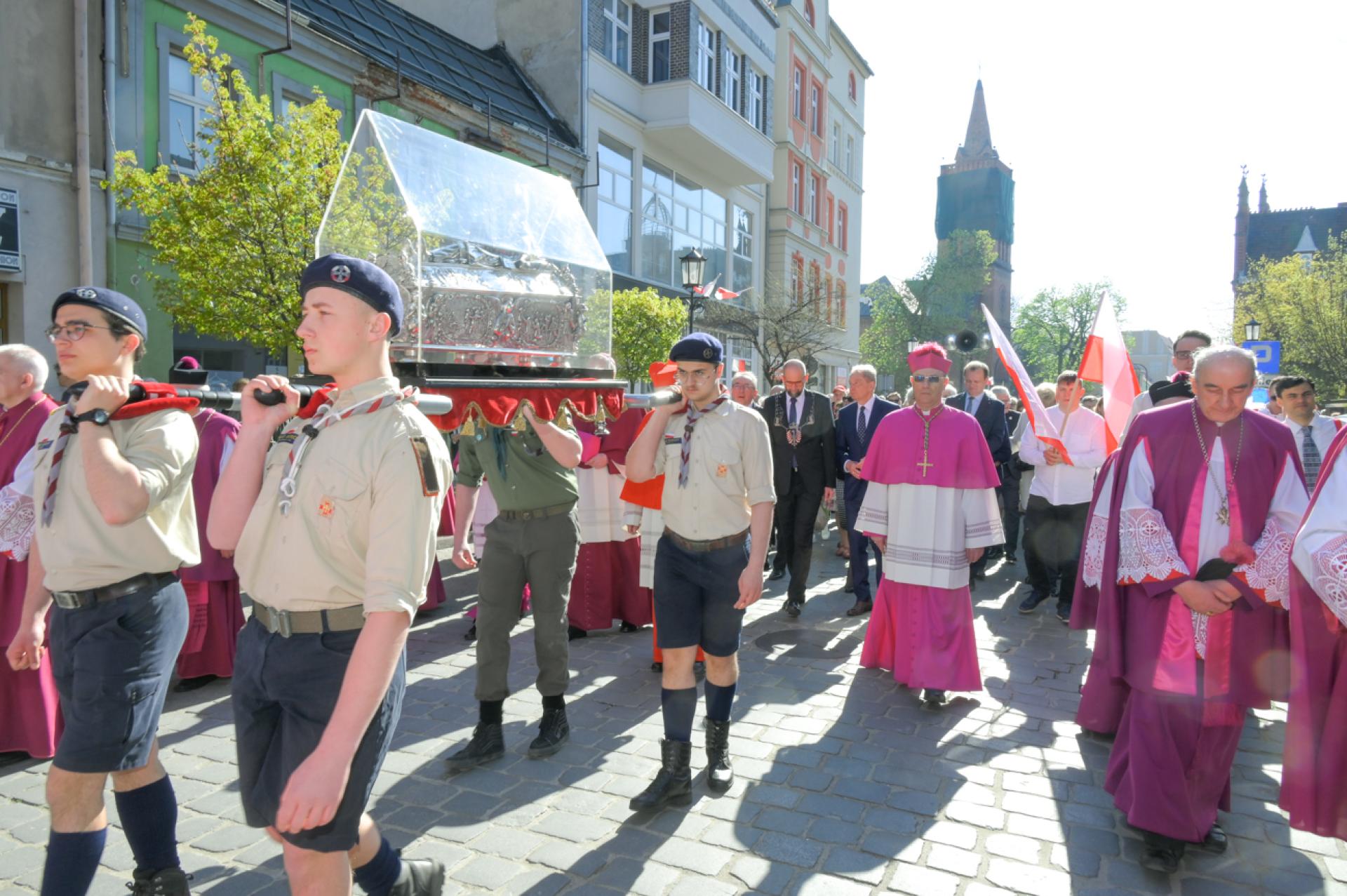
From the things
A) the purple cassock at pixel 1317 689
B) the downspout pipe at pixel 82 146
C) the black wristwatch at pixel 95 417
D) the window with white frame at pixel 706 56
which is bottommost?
the purple cassock at pixel 1317 689

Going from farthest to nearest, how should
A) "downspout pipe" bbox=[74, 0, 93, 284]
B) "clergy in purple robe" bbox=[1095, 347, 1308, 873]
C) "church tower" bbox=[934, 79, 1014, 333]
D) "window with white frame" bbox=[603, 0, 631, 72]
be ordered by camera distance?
"church tower" bbox=[934, 79, 1014, 333], "window with white frame" bbox=[603, 0, 631, 72], "downspout pipe" bbox=[74, 0, 93, 284], "clergy in purple robe" bbox=[1095, 347, 1308, 873]

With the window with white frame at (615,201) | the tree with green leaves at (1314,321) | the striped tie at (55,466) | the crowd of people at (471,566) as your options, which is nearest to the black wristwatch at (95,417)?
the crowd of people at (471,566)

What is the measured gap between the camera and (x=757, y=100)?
26.5 metres

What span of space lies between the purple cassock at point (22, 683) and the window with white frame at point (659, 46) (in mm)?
20419

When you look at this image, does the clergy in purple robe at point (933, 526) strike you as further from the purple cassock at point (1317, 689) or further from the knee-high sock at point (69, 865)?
the knee-high sock at point (69, 865)

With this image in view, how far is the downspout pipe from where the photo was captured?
11883 mm

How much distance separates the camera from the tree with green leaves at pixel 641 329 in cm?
1697

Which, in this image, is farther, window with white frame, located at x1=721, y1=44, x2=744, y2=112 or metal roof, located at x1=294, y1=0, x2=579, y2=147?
window with white frame, located at x1=721, y1=44, x2=744, y2=112

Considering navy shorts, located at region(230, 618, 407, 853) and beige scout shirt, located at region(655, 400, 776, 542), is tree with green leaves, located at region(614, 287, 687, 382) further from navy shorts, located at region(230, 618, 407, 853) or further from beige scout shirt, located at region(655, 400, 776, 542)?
navy shorts, located at region(230, 618, 407, 853)

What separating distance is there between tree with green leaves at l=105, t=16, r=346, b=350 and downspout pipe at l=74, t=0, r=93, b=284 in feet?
3.93

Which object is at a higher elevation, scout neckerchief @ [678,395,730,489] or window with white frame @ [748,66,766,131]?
window with white frame @ [748,66,766,131]

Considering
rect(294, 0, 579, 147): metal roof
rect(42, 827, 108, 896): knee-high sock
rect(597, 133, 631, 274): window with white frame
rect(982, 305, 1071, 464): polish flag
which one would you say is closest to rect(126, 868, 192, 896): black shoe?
rect(42, 827, 108, 896): knee-high sock

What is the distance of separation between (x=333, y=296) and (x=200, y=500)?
4145 mm

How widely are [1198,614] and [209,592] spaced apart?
541 cm
